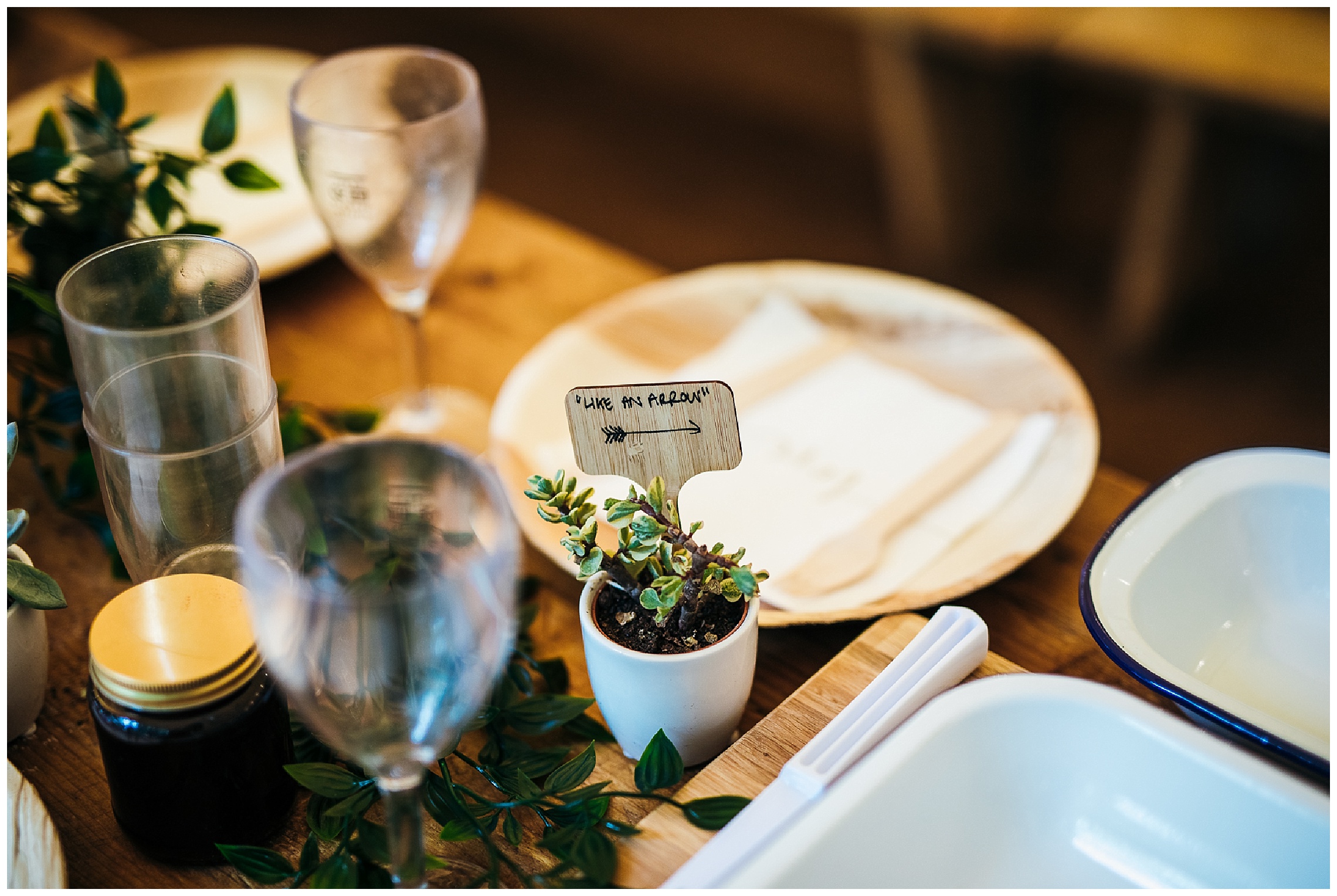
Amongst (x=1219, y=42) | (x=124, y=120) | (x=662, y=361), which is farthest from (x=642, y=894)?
(x=1219, y=42)

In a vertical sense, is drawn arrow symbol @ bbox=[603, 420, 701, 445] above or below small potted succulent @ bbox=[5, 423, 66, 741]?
above

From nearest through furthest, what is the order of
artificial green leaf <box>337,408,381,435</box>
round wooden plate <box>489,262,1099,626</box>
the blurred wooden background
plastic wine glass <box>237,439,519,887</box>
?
plastic wine glass <box>237,439,519,887</box>
round wooden plate <box>489,262,1099,626</box>
artificial green leaf <box>337,408,381,435</box>
the blurred wooden background

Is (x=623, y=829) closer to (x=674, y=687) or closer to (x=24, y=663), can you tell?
(x=674, y=687)

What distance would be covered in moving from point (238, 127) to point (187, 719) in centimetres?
65

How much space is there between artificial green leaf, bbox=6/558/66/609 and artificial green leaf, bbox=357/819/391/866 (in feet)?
0.66

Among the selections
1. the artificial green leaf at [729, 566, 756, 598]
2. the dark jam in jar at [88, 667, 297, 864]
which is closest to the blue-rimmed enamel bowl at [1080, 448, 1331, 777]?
the artificial green leaf at [729, 566, 756, 598]

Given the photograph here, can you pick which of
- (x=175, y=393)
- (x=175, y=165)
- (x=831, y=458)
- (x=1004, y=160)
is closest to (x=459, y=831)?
(x=175, y=393)

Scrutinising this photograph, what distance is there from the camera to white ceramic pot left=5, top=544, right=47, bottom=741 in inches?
22.6

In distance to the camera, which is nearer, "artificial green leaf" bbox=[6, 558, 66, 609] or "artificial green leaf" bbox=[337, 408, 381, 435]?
"artificial green leaf" bbox=[6, 558, 66, 609]

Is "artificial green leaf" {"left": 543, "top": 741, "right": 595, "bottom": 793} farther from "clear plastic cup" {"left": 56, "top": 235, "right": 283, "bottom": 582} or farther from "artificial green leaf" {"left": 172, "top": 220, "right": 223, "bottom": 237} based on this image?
"artificial green leaf" {"left": 172, "top": 220, "right": 223, "bottom": 237}

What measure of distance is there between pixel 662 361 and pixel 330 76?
13.2 inches

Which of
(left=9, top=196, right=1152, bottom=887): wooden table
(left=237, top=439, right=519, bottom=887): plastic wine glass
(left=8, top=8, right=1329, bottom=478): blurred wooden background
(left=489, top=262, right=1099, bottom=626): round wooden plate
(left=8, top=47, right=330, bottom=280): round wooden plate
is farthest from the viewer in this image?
(left=8, top=8, right=1329, bottom=478): blurred wooden background

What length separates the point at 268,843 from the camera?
55 centimetres

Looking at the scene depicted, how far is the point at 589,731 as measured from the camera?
0.60 meters
